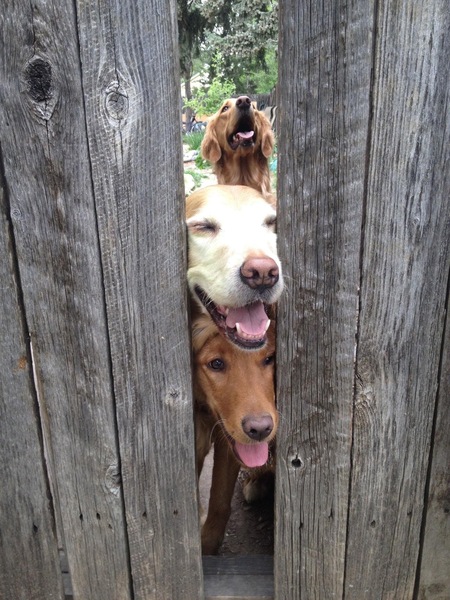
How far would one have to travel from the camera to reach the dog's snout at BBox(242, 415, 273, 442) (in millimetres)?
2076

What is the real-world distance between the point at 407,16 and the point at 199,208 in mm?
1296

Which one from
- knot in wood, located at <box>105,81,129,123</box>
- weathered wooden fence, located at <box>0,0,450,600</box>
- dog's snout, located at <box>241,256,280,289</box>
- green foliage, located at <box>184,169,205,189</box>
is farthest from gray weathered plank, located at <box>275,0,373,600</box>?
green foliage, located at <box>184,169,205,189</box>

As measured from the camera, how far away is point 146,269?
1.73 meters

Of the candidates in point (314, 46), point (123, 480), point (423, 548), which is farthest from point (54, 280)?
point (423, 548)

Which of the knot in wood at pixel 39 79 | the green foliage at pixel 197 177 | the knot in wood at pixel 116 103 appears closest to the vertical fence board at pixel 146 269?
the knot in wood at pixel 116 103

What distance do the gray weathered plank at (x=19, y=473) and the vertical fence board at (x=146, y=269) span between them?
0.31 meters

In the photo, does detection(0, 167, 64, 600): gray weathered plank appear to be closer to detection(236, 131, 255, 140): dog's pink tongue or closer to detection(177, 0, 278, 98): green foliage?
detection(236, 131, 255, 140): dog's pink tongue

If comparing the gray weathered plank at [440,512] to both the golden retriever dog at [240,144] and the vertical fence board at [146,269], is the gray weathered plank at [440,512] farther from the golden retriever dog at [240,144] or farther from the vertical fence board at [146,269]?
the golden retriever dog at [240,144]

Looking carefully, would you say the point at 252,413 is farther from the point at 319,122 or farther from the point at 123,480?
the point at 319,122

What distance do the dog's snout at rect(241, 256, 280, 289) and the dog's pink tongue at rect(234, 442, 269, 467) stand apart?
0.73 metres

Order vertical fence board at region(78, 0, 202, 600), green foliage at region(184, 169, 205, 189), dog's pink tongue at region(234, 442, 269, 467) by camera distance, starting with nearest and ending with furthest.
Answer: vertical fence board at region(78, 0, 202, 600) < dog's pink tongue at region(234, 442, 269, 467) < green foliage at region(184, 169, 205, 189)

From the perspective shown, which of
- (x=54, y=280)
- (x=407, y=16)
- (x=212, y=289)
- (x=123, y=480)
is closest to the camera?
(x=407, y=16)

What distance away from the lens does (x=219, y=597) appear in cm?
213

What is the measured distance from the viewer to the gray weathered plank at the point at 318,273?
154 centimetres
